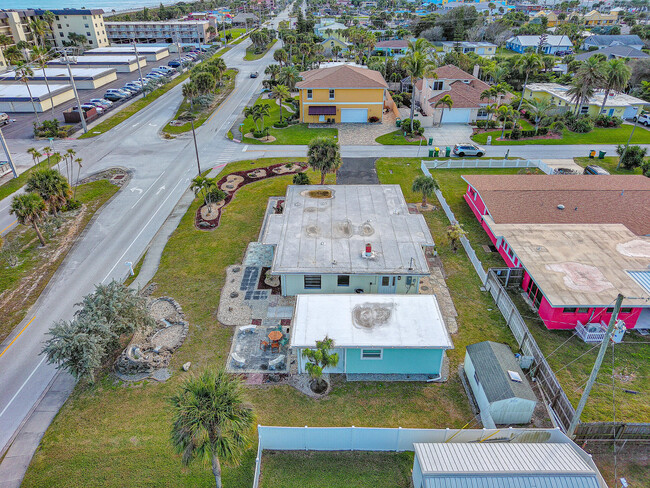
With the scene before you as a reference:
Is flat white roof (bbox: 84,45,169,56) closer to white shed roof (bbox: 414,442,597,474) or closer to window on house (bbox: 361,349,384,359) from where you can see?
window on house (bbox: 361,349,384,359)

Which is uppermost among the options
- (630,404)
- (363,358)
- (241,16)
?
(241,16)


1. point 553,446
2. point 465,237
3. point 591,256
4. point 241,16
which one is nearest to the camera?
point 553,446

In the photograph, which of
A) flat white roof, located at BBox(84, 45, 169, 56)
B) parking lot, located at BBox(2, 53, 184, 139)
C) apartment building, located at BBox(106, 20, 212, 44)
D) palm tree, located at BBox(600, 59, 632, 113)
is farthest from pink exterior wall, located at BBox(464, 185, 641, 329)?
apartment building, located at BBox(106, 20, 212, 44)

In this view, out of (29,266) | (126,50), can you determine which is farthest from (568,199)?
(126,50)

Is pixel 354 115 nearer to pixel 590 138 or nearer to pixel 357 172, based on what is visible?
pixel 357 172

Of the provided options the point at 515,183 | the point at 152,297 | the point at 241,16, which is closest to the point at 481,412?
the point at 152,297

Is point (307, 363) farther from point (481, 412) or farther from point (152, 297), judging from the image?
point (152, 297)
